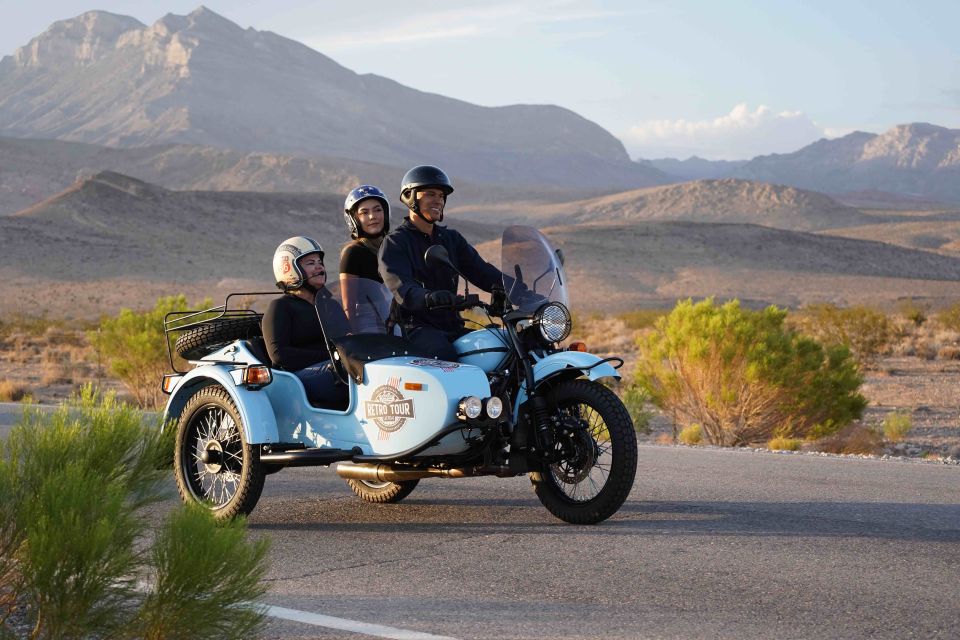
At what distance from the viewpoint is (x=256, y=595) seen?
4.71 metres

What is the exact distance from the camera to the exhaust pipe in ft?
26.6

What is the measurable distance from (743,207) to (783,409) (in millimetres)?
137118

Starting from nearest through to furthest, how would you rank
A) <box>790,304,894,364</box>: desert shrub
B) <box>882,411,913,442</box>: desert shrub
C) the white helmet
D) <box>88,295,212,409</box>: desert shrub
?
the white helmet → <box>882,411,913,442</box>: desert shrub → <box>88,295,212,409</box>: desert shrub → <box>790,304,894,364</box>: desert shrub

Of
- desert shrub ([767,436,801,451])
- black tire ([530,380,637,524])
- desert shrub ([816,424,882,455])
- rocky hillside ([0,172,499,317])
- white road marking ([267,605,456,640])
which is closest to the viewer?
white road marking ([267,605,456,640])

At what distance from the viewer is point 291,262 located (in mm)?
9164

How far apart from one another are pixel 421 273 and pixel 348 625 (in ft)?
11.2

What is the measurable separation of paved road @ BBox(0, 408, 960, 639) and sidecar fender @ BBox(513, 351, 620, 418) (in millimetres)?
904

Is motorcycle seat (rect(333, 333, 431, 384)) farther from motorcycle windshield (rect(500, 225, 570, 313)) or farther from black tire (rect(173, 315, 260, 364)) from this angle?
black tire (rect(173, 315, 260, 364))

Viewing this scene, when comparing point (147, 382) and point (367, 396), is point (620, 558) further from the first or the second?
point (147, 382)

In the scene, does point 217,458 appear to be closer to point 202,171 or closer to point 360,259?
point 360,259

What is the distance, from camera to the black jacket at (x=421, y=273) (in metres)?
8.47

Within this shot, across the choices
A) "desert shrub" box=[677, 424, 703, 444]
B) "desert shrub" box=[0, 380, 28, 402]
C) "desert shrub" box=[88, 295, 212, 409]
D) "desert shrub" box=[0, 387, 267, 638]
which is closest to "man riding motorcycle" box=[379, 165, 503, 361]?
"desert shrub" box=[0, 387, 267, 638]

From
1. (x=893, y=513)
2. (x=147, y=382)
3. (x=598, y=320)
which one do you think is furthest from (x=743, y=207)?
(x=893, y=513)

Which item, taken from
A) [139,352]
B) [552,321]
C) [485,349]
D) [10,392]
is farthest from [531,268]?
[10,392]
